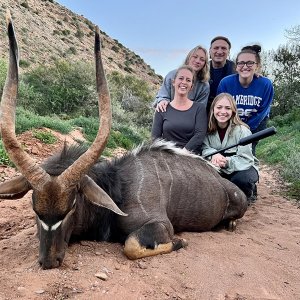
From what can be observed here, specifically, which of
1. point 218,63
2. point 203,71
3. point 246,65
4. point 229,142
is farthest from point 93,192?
point 218,63

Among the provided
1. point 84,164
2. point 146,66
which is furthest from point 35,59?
point 84,164

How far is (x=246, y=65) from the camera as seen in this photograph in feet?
22.3

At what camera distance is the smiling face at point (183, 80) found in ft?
20.1

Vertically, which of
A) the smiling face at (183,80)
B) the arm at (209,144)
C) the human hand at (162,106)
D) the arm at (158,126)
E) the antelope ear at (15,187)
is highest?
the smiling face at (183,80)

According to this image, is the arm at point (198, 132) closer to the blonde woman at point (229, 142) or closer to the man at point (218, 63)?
the blonde woman at point (229, 142)

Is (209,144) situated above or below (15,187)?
above

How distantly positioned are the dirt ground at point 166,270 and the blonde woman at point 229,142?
3.68 ft

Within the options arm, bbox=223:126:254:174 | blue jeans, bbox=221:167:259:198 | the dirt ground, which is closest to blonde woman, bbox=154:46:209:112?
arm, bbox=223:126:254:174

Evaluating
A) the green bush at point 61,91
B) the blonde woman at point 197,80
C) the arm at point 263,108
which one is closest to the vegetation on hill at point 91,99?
the green bush at point 61,91

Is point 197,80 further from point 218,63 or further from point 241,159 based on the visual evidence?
point 241,159

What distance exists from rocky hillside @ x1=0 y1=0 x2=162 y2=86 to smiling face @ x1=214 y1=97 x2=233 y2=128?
80.6ft

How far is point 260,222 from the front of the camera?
6.00 metres

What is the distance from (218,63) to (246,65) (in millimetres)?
939

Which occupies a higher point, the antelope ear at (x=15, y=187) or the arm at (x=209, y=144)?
the arm at (x=209, y=144)
